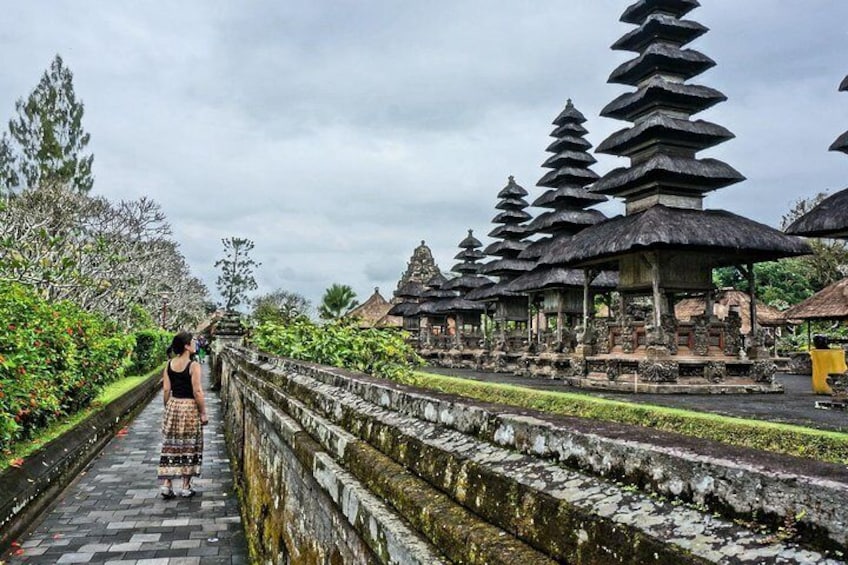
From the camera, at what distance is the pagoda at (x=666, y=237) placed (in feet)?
48.5

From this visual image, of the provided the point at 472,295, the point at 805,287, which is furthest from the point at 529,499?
the point at 805,287

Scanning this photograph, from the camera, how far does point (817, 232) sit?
438 inches

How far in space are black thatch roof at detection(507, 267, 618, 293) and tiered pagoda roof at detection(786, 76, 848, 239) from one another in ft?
36.5

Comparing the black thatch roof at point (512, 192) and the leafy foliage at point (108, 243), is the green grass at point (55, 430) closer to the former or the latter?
the leafy foliage at point (108, 243)

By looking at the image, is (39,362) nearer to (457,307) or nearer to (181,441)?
(181,441)

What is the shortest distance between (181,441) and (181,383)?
668 millimetres

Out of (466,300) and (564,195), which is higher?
(564,195)

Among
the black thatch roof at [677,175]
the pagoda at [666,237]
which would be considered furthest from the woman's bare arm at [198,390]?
the black thatch roof at [677,175]

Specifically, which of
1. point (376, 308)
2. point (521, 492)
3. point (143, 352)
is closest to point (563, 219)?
point (143, 352)

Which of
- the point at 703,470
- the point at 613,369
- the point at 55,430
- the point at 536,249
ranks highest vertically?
the point at 536,249

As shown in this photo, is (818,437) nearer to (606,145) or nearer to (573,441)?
(573,441)

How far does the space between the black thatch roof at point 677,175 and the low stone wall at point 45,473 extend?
13.0 m

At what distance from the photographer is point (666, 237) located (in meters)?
14.4

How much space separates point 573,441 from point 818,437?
676cm
